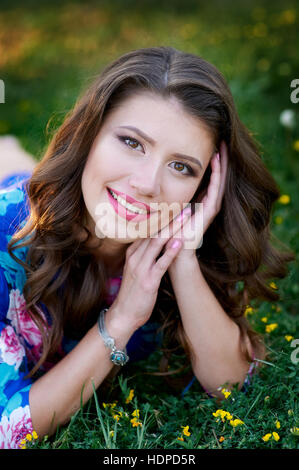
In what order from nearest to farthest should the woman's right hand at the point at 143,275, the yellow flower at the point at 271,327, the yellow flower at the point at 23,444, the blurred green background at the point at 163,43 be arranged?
the yellow flower at the point at 23,444
the woman's right hand at the point at 143,275
the yellow flower at the point at 271,327
the blurred green background at the point at 163,43

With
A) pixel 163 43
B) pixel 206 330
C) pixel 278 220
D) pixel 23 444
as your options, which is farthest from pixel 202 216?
pixel 163 43

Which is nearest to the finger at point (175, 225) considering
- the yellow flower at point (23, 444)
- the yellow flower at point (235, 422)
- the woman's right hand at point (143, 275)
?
Answer: the woman's right hand at point (143, 275)

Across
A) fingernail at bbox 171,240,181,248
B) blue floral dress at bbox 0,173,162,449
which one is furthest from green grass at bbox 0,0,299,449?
fingernail at bbox 171,240,181,248

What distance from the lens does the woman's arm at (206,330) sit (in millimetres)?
2365

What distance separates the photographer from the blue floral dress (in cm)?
208

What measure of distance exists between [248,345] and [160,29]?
5.66m

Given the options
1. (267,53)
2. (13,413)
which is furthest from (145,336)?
(267,53)

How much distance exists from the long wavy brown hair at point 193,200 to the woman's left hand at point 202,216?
44 millimetres

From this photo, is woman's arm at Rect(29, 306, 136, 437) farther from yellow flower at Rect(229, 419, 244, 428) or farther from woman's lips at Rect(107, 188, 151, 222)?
yellow flower at Rect(229, 419, 244, 428)

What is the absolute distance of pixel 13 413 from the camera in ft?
Answer: 6.82

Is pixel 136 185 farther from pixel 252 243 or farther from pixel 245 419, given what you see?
pixel 245 419

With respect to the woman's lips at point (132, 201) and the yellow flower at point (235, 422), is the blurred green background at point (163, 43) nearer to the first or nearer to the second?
the woman's lips at point (132, 201)

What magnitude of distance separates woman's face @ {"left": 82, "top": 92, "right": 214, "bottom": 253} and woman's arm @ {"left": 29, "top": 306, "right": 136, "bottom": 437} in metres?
0.37

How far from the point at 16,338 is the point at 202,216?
893mm
